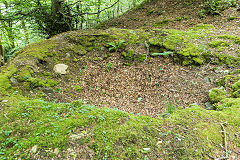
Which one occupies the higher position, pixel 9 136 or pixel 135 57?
pixel 135 57

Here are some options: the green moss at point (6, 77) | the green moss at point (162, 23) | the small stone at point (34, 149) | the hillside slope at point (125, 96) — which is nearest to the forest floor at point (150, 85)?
the hillside slope at point (125, 96)

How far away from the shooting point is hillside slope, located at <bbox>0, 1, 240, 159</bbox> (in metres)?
2.35

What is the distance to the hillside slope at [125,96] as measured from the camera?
235cm

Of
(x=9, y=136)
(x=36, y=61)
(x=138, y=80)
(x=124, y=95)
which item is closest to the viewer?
(x=9, y=136)

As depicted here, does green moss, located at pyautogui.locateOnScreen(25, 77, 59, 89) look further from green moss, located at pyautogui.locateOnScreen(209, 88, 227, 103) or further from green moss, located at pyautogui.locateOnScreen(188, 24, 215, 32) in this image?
green moss, located at pyautogui.locateOnScreen(188, 24, 215, 32)

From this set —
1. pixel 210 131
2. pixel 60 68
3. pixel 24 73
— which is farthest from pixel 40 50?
pixel 210 131

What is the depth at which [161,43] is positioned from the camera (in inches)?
248

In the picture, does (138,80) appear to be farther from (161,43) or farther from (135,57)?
(161,43)

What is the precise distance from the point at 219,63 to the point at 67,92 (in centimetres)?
576

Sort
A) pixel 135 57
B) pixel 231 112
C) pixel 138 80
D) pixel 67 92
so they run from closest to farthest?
pixel 231 112, pixel 67 92, pixel 138 80, pixel 135 57

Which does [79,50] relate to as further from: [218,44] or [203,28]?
[203,28]

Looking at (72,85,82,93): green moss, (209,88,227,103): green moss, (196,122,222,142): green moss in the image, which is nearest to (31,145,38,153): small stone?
(72,85,82,93): green moss

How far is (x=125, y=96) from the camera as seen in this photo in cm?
518

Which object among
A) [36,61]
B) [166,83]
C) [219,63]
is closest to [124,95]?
[166,83]
